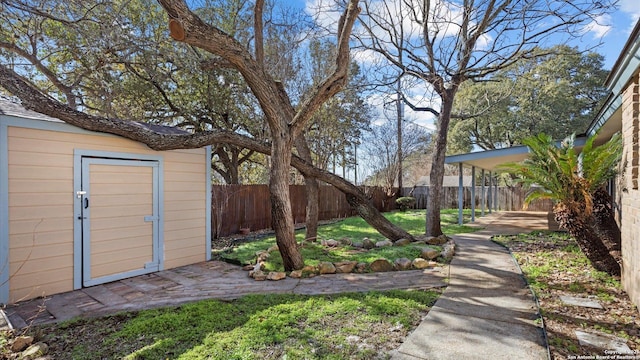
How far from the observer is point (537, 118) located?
15961 millimetres

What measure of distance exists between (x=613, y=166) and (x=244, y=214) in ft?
28.5

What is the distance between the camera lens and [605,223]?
5375 mm

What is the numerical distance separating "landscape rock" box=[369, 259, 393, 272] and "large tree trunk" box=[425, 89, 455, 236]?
2.95 m

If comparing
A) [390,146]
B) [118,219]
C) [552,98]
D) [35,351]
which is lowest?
[35,351]

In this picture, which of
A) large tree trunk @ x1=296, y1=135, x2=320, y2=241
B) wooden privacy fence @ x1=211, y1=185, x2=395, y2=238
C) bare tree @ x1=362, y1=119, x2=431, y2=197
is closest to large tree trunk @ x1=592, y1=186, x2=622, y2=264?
large tree trunk @ x1=296, y1=135, x2=320, y2=241

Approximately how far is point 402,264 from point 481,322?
205cm

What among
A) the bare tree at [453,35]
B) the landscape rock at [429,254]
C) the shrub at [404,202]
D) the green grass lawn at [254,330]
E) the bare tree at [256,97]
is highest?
the bare tree at [453,35]

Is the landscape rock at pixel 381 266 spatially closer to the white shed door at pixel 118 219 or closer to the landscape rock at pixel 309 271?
the landscape rock at pixel 309 271

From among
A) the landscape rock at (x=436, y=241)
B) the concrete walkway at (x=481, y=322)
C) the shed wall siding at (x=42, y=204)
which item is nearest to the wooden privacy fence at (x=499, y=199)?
the landscape rock at (x=436, y=241)

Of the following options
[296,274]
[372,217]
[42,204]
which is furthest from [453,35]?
[42,204]

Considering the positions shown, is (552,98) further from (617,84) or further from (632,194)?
(632,194)

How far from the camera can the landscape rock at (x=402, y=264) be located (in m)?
5.02

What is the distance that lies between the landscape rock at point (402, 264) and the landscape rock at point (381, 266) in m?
0.10

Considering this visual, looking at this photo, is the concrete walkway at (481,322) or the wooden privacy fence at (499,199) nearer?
the concrete walkway at (481,322)
